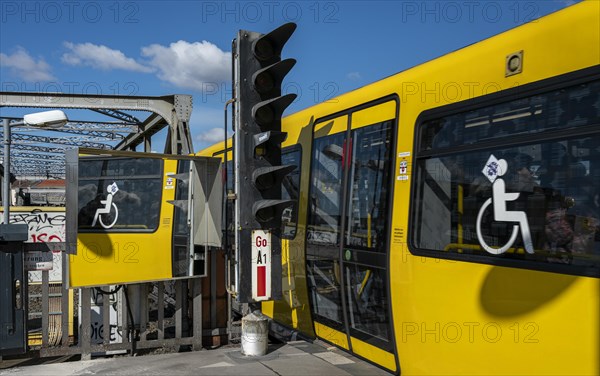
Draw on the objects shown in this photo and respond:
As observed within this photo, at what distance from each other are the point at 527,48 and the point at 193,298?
492 centimetres

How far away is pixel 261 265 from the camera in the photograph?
19.8ft

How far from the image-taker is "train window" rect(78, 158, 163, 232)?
7.80 m

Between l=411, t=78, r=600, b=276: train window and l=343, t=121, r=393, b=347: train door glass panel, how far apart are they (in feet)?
1.76

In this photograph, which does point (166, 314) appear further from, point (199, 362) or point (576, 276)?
point (576, 276)

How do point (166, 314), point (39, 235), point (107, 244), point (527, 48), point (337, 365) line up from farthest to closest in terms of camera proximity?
point (39, 235)
point (166, 314)
point (107, 244)
point (337, 365)
point (527, 48)

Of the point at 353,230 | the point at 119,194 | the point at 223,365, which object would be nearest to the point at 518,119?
the point at 353,230

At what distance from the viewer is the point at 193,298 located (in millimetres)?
7281

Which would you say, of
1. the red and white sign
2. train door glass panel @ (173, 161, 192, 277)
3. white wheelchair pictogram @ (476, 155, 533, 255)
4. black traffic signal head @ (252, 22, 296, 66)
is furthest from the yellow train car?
train door glass panel @ (173, 161, 192, 277)

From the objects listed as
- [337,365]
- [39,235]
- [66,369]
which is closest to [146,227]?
[66,369]

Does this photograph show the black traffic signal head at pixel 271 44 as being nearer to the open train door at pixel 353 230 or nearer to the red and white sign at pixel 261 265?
the open train door at pixel 353 230

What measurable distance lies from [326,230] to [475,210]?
2.41 metres

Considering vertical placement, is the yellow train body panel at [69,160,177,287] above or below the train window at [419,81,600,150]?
below

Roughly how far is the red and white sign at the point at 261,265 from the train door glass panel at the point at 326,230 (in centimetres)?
76

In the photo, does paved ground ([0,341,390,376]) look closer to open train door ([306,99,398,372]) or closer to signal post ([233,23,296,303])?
open train door ([306,99,398,372])
